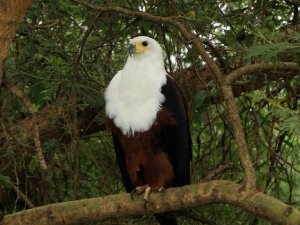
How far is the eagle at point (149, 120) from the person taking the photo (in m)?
3.55

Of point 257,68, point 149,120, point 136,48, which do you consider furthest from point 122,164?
point 257,68

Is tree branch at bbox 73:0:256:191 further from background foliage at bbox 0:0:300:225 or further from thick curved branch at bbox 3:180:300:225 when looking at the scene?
background foliage at bbox 0:0:300:225

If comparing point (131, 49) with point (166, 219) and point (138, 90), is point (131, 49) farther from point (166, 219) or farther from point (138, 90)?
point (166, 219)

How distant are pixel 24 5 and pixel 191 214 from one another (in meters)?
1.51

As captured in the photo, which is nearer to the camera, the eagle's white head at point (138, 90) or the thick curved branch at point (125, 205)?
the thick curved branch at point (125, 205)

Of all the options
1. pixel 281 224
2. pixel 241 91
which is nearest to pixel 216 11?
pixel 241 91

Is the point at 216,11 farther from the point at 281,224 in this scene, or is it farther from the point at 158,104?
the point at 281,224

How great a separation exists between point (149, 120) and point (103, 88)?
0.42 meters

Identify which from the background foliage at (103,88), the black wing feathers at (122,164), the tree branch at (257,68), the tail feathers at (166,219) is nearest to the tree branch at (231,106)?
the tree branch at (257,68)

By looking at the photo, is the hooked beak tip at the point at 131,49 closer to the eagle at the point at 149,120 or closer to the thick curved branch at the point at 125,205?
the eagle at the point at 149,120

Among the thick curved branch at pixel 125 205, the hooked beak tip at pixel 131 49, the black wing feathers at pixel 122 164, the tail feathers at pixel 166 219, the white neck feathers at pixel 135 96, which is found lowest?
the tail feathers at pixel 166 219

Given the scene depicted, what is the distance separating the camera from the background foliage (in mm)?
3557

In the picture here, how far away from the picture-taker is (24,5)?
293 cm

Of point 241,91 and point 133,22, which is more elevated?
point 133,22
